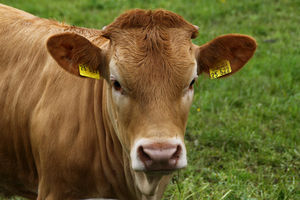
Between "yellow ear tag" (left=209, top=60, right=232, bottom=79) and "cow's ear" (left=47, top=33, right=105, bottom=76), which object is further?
"yellow ear tag" (left=209, top=60, right=232, bottom=79)

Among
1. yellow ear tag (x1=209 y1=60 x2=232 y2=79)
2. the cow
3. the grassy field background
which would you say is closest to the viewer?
the cow

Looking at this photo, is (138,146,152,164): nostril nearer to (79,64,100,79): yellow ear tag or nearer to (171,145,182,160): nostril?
(171,145,182,160): nostril

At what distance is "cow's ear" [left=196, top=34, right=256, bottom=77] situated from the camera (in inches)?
137

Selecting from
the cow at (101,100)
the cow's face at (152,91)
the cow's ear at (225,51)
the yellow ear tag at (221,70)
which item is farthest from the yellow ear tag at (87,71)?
the yellow ear tag at (221,70)

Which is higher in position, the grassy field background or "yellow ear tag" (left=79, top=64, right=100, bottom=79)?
"yellow ear tag" (left=79, top=64, right=100, bottom=79)

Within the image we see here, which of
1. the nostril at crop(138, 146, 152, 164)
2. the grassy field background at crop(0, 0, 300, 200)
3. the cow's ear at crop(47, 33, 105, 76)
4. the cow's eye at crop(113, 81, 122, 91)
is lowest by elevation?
the grassy field background at crop(0, 0, 300, 200)

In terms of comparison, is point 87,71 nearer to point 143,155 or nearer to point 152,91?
point 152,91

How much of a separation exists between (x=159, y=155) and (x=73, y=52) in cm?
103

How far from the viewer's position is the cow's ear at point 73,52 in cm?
329

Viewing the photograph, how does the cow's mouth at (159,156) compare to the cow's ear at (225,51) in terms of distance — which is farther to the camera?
the cow's ear at (225,51)

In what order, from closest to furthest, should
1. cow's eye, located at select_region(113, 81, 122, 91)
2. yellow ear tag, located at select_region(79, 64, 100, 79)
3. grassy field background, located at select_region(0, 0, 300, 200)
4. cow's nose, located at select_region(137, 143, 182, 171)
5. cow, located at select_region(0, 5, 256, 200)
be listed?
cow's nose, located at select_region(137, 143, 182, 171) → cow, located at select_region(0, 5, 256, 200) → cow's eye, located at select_region(113, 81, 122, 91) → yellow ear tag, located at select_region(79, 64, 100, 79) → grassy field background, located at select_region(0, 0, 300, 200)

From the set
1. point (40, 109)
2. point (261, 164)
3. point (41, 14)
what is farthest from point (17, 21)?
point (41, 14)

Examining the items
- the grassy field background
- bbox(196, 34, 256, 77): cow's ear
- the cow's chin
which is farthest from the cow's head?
the grassy field background

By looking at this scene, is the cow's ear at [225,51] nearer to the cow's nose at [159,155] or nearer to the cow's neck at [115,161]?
the cow's neck at [115,161]
